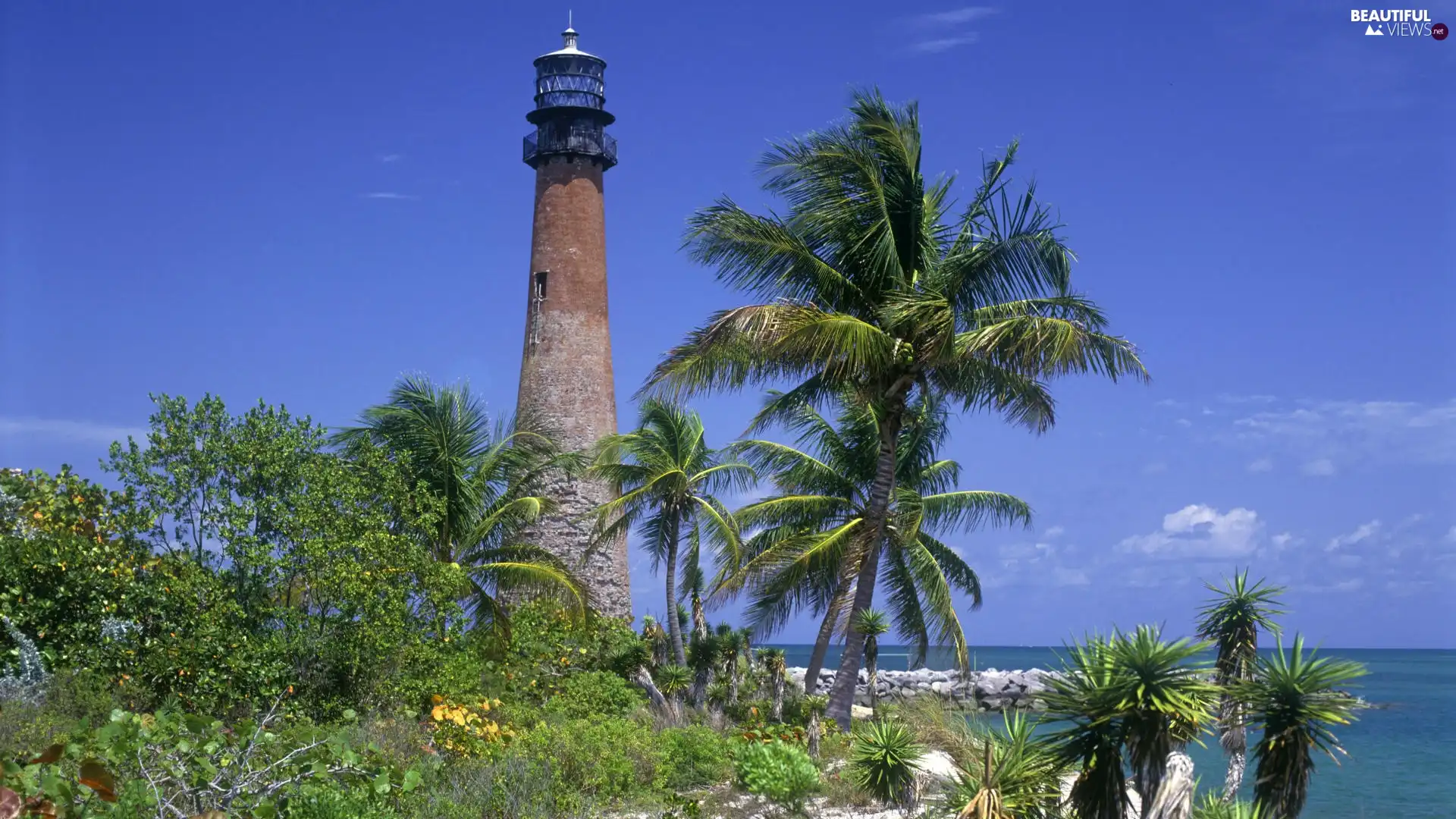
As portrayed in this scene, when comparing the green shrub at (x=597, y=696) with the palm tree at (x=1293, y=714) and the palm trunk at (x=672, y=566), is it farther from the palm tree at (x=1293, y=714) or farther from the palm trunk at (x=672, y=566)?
the palm tree at (x=1293, y=714)

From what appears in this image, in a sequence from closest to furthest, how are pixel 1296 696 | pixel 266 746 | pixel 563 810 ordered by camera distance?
pixel 1296 696
pixel 266 746
pixel 563 810

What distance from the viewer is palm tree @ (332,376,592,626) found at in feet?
72.4

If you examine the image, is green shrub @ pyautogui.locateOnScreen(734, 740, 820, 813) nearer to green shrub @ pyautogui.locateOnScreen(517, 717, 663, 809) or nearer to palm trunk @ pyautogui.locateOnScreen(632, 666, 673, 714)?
green shrub @ pyautogui.locateOnScreen(517, 717, 663, 809)

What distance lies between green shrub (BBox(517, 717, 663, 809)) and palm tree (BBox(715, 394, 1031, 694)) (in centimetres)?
475

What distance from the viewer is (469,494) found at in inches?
902

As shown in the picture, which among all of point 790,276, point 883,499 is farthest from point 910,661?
→ point 790,276

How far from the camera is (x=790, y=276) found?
55.2 ft

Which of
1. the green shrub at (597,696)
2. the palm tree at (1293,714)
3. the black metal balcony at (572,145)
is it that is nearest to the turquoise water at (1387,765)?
the palm tree at (1293,714)

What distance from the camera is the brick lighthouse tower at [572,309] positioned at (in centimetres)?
2883

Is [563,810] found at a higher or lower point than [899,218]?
lower

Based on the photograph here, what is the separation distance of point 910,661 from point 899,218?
8.97 meters

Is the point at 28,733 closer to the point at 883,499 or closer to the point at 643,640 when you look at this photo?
the point at 883,499

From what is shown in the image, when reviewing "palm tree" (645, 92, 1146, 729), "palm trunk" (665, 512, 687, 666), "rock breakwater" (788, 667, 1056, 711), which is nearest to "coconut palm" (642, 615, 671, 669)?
"palm trunk" (665, 512, 687, 666)

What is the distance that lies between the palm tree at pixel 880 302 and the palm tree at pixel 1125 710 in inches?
309
